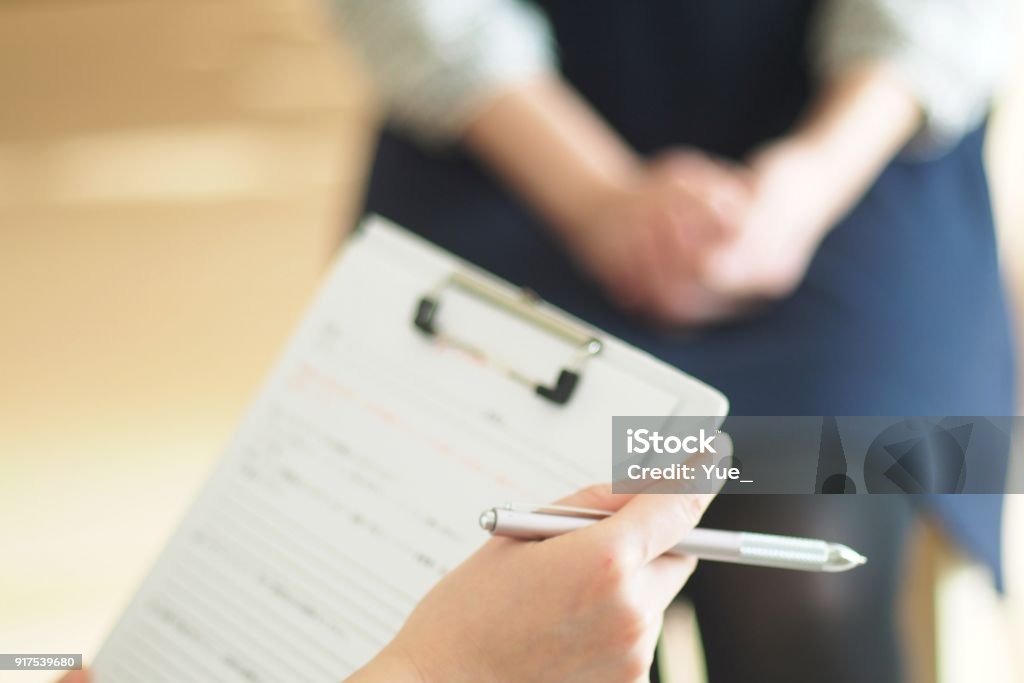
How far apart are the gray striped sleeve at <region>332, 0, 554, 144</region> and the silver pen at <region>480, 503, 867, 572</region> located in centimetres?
46

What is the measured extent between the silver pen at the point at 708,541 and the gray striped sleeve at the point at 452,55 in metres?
0.46

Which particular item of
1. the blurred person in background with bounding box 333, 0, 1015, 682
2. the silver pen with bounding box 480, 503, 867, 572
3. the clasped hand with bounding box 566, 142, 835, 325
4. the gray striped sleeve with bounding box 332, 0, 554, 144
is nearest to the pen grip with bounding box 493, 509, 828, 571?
the silver pen with bounding box 480, 503, 867, 572

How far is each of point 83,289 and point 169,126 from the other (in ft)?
1.45

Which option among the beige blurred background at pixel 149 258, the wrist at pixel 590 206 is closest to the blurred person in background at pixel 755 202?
the wrist at pixel 590 206

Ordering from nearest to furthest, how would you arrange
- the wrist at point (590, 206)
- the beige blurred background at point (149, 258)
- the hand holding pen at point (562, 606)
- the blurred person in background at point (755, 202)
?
the hand holding pen at point (562, 606) → the blurred person in background at point (755, 202) → the wrist at point (590, 206) → the beige blurred background at point (149, 258)

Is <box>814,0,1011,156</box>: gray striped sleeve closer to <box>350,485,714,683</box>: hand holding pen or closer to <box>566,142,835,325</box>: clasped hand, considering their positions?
<box>566,142,835,325</box>: clasped hand

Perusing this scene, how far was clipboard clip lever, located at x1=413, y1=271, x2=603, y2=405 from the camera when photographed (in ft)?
1.49

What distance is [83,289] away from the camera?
1457mm

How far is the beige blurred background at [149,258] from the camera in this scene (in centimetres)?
106

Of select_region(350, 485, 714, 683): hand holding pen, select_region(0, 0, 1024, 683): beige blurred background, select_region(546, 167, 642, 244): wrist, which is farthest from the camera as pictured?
select_region(0, 0, 1024, 683): beige blurred background

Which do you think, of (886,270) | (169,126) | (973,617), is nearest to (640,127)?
(886,270)

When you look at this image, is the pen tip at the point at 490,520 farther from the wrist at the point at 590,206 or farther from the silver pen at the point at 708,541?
the wrist at the point at 590,206

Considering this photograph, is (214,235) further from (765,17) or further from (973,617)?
(973,617)

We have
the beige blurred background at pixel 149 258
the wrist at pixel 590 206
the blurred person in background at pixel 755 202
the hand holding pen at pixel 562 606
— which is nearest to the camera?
the hand holding pen at pixel 562 606
